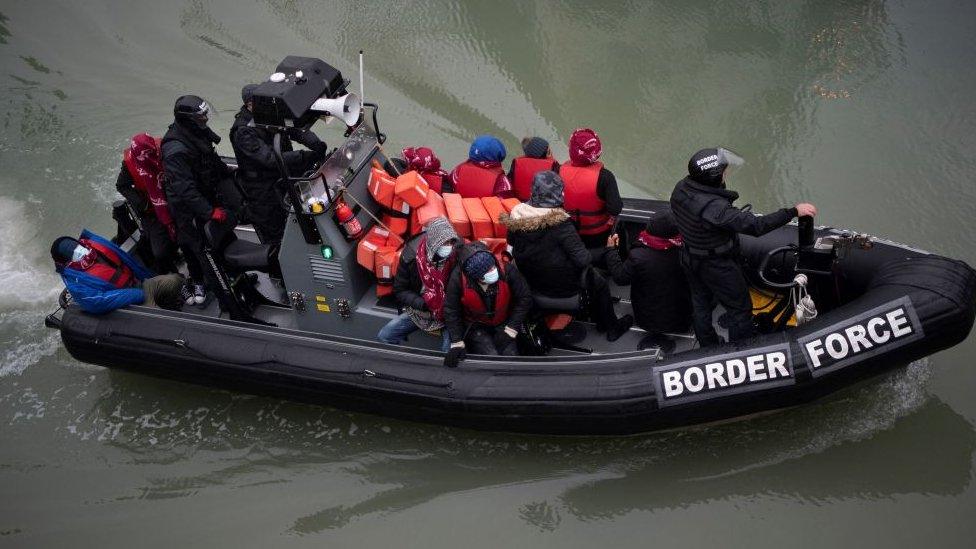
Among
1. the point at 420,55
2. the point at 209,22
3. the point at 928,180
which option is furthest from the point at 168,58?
the point at 928,180

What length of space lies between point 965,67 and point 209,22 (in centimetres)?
585

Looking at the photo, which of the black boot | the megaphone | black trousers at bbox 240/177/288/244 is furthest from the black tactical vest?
black trousers at bbox 240/177/288/244

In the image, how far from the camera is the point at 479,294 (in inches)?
129

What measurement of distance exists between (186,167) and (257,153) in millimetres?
368

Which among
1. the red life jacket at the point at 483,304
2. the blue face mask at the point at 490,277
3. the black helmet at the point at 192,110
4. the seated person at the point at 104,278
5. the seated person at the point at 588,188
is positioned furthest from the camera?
the seated person at the point at 104,278

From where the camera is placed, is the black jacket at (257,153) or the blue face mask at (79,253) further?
the blue face mask at (79,253)

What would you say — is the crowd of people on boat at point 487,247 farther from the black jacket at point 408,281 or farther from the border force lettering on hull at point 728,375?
the border force lettering on hull at point 728,375

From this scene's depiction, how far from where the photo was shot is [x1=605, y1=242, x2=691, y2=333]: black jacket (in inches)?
133

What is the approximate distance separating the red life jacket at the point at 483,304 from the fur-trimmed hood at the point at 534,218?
0.59 feet

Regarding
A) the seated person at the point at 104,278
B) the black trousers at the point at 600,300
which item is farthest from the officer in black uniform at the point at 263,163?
the black trousers at the point at 600,300

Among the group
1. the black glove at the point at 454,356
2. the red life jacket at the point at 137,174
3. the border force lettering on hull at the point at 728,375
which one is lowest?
the border force lettering on hull at the point at 728,375

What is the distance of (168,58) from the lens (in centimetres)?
656

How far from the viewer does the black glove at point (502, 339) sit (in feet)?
11.3

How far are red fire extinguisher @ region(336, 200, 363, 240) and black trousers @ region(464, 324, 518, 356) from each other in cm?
65
